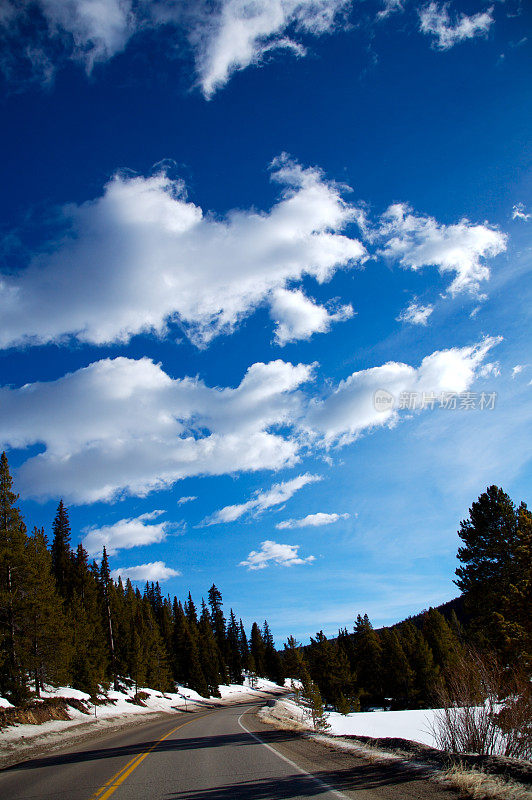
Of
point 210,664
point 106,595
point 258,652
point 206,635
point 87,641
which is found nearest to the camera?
point 87,641

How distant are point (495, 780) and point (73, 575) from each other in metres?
64.7

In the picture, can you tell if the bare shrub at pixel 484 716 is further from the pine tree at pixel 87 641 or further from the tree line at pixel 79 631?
the pine tree at pixel 87 641

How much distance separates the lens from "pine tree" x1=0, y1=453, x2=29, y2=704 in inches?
1002

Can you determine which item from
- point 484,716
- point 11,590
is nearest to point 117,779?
point 484,716

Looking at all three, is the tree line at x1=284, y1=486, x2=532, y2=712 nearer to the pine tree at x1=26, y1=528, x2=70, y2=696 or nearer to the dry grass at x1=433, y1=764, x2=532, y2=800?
the dry grass at x1=433, y1=764, x2=532, y2=800

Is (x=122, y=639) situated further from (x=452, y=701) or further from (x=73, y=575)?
(x=452, y=701)

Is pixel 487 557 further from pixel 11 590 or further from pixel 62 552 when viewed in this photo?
pixel 62 552


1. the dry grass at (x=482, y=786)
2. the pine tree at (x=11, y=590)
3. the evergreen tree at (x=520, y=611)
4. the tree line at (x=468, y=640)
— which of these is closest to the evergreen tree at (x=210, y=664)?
the tree line at (x=468, y=640)

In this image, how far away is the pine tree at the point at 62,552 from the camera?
61.6 meters

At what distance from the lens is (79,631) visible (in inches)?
1594

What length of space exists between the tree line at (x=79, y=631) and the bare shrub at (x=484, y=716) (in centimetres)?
2442

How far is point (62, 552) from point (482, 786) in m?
69.6

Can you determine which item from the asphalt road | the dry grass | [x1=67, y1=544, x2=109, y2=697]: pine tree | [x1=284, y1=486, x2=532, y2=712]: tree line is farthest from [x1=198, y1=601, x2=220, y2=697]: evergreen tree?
the dry grass

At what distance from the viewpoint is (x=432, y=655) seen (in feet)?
191
